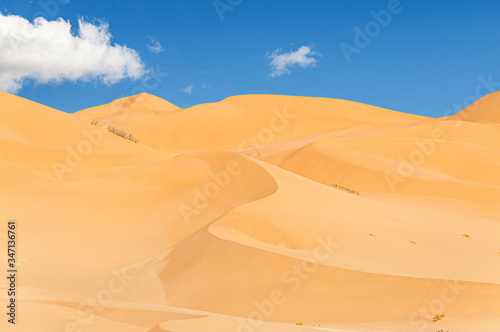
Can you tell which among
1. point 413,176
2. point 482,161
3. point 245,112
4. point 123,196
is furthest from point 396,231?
point 245,112

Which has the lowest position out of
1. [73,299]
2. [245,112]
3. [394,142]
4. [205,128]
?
[73,299]

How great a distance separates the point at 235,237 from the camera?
10906 mm

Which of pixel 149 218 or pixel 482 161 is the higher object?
pixel 482 161

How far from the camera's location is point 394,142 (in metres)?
31.0

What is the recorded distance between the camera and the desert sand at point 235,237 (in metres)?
7.89

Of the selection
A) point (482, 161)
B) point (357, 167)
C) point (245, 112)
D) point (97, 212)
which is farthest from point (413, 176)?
point (245, 112)

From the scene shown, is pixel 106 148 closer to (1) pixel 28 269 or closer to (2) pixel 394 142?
(1) pixel 28 269

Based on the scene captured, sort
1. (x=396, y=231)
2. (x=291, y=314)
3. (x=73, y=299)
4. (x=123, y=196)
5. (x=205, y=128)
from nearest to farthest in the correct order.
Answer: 1. (x=291, y=314)
2. (x=73, y=299)
3. (x=396, y=231)
4. (x=123, y=196)
5. (x=205, y=128)

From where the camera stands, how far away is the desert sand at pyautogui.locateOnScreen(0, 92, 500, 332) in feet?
25.9

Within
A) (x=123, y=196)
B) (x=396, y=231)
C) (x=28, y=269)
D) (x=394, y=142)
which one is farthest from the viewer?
(x=394, y=142)

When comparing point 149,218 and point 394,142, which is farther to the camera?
point 394,142

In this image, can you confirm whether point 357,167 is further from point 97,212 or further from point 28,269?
point 28,269

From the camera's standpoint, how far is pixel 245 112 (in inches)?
2586

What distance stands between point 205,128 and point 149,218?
44.7 m
